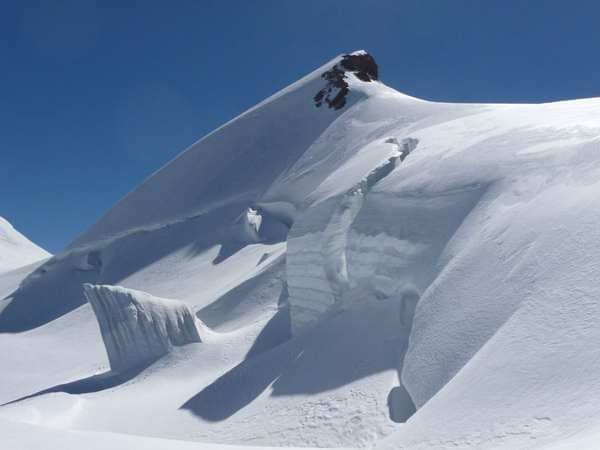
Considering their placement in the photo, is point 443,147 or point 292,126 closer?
point 443,147

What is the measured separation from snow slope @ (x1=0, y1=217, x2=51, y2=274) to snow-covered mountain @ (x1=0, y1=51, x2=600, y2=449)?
94.0ft

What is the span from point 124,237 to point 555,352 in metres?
26.5

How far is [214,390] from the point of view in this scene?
1143cm

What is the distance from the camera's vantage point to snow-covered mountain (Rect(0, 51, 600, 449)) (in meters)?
5.19

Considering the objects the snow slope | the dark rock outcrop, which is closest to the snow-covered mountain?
the dark rock outcrop

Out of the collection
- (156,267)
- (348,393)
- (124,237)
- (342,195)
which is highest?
(124,237)

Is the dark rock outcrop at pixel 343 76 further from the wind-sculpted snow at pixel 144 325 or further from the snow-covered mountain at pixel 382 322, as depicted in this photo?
the wind-sculpted snow at pixel 144 325

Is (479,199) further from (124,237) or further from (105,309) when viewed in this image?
(124,237)

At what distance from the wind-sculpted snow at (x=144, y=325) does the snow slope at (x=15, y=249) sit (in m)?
35.5

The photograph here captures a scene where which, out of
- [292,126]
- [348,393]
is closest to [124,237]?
[292,126]

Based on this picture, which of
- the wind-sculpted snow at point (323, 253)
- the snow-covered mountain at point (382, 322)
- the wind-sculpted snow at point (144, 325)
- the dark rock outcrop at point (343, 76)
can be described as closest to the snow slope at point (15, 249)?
the snow-covered mountain at point (382, 322)

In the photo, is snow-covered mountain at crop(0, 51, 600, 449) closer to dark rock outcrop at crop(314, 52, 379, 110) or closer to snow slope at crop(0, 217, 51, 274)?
dark rock outcrop at crop(314, 52, 379, 110)

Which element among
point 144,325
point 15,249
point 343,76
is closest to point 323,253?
point 144,325

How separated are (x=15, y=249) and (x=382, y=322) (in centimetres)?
5516
